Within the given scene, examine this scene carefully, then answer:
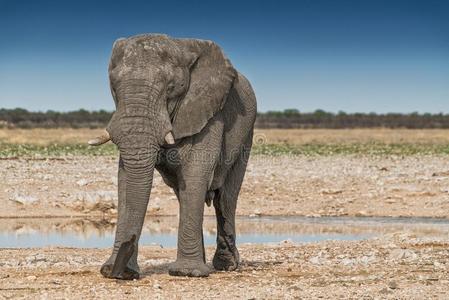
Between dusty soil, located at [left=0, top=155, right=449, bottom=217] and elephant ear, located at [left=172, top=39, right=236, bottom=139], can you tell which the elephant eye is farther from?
dusty soil, located at [left=0, top=155, right=449, bottom=217]

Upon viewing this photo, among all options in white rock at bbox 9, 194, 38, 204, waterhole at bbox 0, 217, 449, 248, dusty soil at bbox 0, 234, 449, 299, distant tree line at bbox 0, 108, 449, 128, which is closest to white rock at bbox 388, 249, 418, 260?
dusty soil at bbox 0, 234, 449, 299

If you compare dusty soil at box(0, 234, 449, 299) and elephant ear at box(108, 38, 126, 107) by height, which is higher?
elephant ear at box(108, 38, 126, 107)

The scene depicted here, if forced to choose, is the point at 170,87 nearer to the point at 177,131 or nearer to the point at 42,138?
the point at 177,131

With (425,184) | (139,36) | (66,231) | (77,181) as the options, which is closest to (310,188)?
(425,184)

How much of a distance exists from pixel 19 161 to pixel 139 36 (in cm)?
2557

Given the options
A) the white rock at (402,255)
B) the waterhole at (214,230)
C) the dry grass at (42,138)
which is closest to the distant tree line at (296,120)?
the dry grass at (42,138)

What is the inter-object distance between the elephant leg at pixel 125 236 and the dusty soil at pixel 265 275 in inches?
6.3

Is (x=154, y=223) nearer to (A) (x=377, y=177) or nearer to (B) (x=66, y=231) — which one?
(B) (x=66, y=231)

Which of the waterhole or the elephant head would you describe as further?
the waterhole

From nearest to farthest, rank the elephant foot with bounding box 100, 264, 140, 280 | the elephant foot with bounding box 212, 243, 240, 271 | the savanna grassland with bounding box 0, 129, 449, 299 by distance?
1. the savanna grassland with bounding box 0, 129, 449, 299
2. the elephant foot with bounding box 100, 264, 140, 280
3. the elephant foot with bounding box 212, 243, 240, 271

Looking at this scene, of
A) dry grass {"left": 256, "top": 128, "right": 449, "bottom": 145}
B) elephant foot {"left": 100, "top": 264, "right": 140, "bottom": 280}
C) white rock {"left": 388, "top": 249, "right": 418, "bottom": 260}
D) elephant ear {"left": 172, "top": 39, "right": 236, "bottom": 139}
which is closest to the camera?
elephant foot {"left": 100, "top": 264, "right": 140, "bottom": 280}

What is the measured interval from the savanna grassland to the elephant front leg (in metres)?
0.24

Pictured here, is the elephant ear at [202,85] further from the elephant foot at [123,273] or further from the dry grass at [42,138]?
the dry grass at [42,138]

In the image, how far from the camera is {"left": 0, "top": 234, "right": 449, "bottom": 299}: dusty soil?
10789 mm
